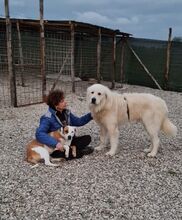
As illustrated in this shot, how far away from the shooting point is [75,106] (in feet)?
30.0

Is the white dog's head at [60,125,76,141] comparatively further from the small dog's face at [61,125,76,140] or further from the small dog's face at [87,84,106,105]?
the small dog's face at [87,84,106,105]

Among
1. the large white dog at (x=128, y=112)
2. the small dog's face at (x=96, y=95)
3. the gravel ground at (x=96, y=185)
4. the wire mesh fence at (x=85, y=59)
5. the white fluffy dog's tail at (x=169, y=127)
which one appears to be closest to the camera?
the gravel ground at (x=96, y=185)

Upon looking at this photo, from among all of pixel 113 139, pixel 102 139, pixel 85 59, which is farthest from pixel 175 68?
pixel 113 139

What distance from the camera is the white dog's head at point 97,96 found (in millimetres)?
4900

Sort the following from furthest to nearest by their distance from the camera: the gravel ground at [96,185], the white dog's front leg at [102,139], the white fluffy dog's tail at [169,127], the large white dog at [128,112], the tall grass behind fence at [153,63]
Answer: the tall grass behind fence at [153,63], the white dog's front leg at [102,139], the white fluffy dog's tail at [169,127], the large white dog at [128,112], the gravel ground at [96,185]

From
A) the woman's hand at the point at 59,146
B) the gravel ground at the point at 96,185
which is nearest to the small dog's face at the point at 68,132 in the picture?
the woman's hand at the point at 59,146

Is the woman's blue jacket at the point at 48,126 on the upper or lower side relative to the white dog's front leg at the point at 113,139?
upper

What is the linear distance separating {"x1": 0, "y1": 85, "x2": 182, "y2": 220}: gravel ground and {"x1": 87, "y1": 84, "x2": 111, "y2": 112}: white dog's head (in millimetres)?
803

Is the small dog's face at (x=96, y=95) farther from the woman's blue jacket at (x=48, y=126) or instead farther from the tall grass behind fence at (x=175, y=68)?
the tall grass behind fence at (x=175, y=68)

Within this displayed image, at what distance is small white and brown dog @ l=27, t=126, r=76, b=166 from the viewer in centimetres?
463

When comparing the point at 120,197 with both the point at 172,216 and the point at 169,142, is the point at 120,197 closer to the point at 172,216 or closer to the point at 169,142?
the point at 172,216

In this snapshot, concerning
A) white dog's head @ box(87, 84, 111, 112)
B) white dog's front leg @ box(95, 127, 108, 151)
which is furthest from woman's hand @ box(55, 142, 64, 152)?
white dog's front leg @ box(95, 127, 108, 151)

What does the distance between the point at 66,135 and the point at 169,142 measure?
7.64ft

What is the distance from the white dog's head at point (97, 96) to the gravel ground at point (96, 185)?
803 millimetres
